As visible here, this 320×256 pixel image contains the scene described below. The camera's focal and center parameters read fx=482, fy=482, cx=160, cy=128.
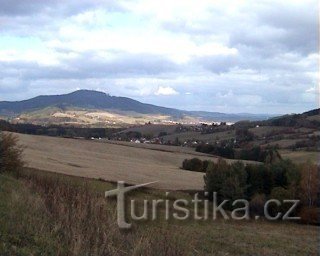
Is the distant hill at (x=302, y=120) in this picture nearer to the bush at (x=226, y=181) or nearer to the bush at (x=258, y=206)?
the bush at (x=226, y=181)

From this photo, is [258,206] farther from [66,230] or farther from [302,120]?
[302,120]

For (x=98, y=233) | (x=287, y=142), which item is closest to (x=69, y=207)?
(x=98, y=233)

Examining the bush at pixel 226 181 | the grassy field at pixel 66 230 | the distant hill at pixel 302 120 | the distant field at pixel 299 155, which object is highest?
the distant hill at pixel 302 120

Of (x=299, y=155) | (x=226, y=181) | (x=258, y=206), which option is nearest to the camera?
(x=258, y=206)

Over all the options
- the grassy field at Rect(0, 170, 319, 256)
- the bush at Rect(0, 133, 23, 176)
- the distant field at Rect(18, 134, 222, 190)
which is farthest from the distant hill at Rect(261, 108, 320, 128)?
the grassy field at Rect(0, 170, 319, 256)

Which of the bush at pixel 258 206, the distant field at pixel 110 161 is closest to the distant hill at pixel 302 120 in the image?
the distant field at pixel 110 161

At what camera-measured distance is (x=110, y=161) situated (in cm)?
7362

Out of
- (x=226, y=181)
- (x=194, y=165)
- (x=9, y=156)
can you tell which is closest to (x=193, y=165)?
(x=194, y=165)

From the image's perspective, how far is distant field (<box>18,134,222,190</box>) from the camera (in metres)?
55.3

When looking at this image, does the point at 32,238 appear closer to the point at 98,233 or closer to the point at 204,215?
the point at 98,233

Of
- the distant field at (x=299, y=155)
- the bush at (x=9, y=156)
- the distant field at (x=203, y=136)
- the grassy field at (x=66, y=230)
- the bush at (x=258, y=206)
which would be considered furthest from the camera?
the distant field at (x=203, y=136)

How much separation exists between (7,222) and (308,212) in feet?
132

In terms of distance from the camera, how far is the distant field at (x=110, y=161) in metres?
55.3

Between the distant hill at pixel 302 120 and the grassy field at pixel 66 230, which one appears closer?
the grassy field at pixel 66 230
